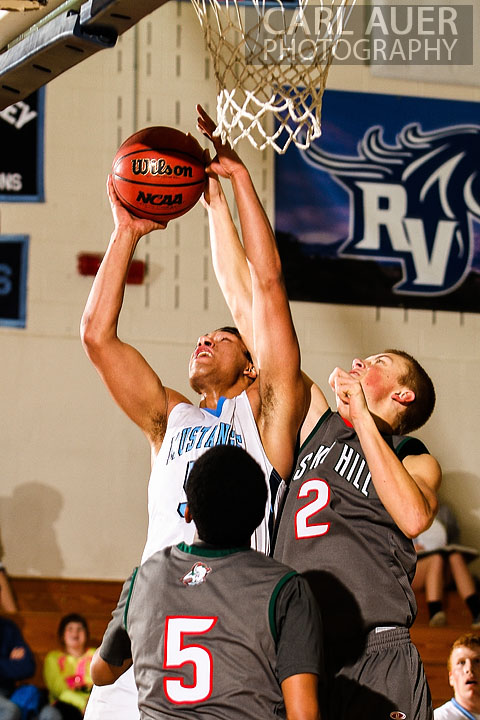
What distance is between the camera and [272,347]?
3.37 metres

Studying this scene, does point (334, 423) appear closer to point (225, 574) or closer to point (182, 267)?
point (225, 574)

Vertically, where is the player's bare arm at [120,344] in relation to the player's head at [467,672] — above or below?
above

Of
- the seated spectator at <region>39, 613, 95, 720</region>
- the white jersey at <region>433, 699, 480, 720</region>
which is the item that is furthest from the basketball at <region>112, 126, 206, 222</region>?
the seated spectator at <region>39, 613, 95, 720</region>

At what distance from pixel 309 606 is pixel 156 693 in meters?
0.42

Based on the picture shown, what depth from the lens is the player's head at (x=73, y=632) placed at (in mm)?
7465

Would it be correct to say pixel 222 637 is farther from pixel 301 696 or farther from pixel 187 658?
pixel 301 696

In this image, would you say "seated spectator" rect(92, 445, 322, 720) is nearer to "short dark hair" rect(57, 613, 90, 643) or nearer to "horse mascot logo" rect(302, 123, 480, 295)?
"short dark hair" rect(57, 613, 90, 643)

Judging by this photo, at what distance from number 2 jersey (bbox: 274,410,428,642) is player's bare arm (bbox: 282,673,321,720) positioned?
89 centimetres

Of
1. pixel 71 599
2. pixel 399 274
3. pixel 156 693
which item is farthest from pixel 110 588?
pixel 156 693

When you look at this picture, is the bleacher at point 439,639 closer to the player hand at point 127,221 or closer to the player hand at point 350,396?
the player hand at point 350,396

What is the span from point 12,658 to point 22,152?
449 cm

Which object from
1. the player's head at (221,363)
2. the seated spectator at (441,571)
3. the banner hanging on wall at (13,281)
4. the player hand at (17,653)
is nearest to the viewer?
the player's head at (221,363)

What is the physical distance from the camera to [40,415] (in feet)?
28.0

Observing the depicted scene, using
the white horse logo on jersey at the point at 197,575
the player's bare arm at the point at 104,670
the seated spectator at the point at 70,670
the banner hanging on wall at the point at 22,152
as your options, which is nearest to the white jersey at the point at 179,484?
the player's bare arm at the point at 104,670
